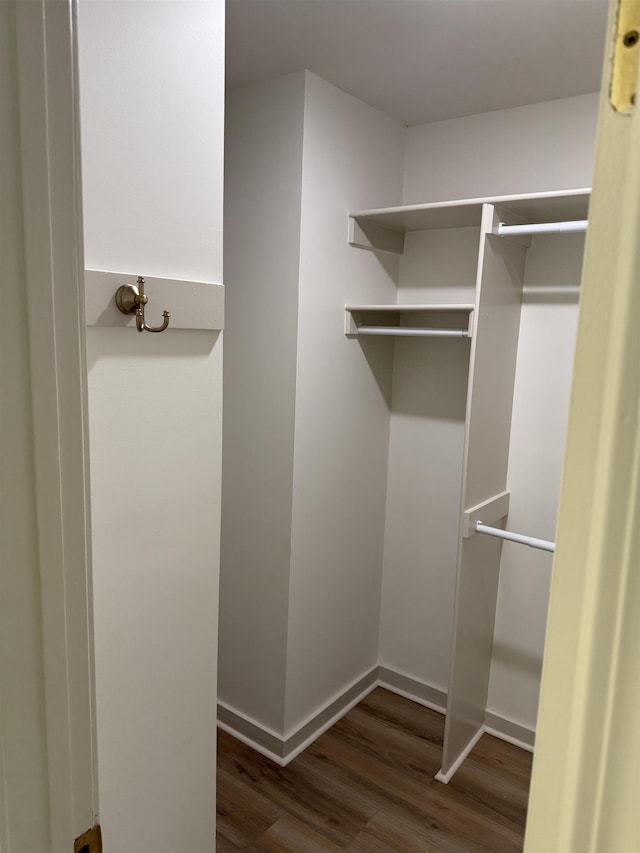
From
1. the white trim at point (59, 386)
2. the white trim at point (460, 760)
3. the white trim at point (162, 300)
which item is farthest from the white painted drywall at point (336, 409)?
the white trim at point (59, 386)

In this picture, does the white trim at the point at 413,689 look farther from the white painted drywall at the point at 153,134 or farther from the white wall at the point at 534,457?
the white painted drywall at the point at 153,134

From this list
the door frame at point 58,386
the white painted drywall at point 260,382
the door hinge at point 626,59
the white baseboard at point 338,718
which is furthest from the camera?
the white baseboard at point 338,718

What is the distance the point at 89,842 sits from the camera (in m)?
0.84

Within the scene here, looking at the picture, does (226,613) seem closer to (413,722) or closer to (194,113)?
(413,722)

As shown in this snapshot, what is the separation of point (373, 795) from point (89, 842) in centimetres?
176

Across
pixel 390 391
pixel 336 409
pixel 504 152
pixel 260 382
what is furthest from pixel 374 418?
pixel 504 152

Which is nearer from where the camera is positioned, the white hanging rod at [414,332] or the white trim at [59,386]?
the white trim at [59,386]

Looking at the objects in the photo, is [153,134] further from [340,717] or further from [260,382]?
[340,717]

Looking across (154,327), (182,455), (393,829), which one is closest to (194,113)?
(154,327)

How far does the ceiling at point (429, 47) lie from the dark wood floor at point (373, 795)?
8.40ft

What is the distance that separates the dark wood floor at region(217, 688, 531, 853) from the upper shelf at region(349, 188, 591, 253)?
2.06 metres

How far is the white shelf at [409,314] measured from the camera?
2389mm

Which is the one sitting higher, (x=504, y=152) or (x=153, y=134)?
(x=504, y=152)

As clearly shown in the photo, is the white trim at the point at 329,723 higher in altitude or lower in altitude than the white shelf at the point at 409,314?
lower
